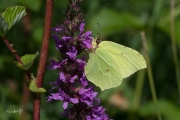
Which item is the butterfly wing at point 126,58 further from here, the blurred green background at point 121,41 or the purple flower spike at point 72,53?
the blurred green background at point 121,41

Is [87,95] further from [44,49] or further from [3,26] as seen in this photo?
[3,26]

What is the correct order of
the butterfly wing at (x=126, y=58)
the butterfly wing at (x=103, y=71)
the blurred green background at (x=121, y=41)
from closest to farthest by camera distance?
the butterfly wing at (x=103, y=71)
the butterfly wing at (x=126, y=58)
the blurred green background at (x=121, y=41)

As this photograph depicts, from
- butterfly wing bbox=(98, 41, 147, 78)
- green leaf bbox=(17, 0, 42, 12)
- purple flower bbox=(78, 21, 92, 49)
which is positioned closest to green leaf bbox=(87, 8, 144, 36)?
green leaf bbox=(17, 0, 42, 12)

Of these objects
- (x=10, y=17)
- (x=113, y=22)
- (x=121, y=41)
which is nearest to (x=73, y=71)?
(x=10, y=17)

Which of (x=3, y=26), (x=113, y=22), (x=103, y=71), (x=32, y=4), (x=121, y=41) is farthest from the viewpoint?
(x=121, y=41)

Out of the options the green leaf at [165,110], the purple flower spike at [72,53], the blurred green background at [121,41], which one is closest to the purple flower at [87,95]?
the purple flower spike at [72,53]

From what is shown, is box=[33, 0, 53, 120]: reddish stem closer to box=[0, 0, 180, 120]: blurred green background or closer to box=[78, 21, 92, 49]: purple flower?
box=[78, 21, 92, 49]: purple flower
